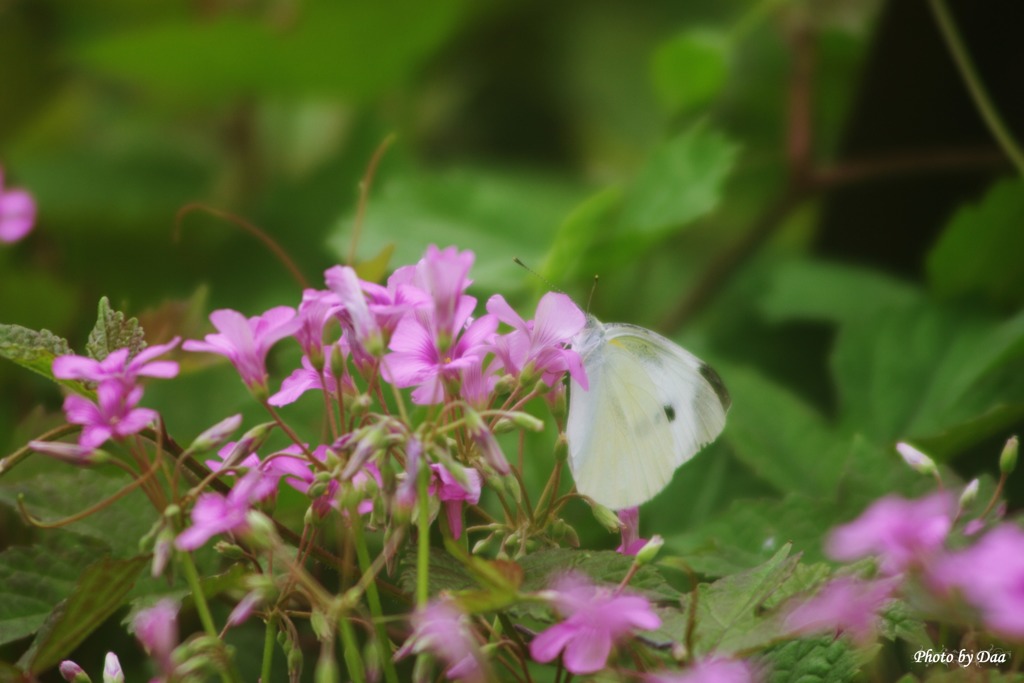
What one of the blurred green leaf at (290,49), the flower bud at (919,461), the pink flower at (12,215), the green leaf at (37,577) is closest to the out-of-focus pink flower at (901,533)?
the flower bud at (919,461)

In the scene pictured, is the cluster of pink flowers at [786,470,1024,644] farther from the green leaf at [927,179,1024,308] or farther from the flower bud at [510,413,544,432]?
the green leaf at [927,179,1024,308]

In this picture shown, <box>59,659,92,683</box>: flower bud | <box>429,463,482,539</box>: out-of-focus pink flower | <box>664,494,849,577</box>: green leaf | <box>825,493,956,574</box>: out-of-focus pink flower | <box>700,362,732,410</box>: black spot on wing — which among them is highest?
<box>825,493,956,574</box>: out-of-focus pink flower

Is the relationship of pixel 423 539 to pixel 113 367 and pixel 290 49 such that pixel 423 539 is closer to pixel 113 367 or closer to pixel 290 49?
pixel 113 367

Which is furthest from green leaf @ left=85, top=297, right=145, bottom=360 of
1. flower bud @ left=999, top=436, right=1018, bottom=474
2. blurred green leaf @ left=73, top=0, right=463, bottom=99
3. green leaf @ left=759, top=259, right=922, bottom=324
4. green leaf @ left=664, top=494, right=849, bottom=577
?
blurred green leaf @ left=73, top=0, right=463, bottom=99

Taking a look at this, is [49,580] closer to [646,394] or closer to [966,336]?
[646,394]

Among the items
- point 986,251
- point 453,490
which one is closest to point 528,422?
point 453,490

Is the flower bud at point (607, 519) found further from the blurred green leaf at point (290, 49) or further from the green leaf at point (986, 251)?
the blurred green leaf at point (290, 49)

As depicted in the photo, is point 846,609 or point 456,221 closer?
point 846,609
